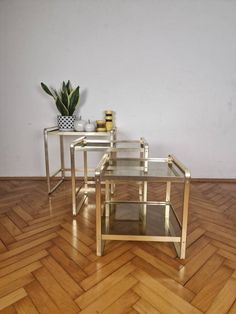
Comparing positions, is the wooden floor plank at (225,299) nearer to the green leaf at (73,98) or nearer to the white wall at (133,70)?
the white wall at (133,70)

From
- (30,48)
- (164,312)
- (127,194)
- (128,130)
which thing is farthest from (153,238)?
(30,48)

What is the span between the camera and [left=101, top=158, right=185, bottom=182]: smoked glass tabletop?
0.88 metres

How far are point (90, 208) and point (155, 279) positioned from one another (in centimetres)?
70

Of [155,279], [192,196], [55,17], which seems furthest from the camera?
[55,17]

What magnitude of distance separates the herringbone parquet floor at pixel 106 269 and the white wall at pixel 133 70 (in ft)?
2.63

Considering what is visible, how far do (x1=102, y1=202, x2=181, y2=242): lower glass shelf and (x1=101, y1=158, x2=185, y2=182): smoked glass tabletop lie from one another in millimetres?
225

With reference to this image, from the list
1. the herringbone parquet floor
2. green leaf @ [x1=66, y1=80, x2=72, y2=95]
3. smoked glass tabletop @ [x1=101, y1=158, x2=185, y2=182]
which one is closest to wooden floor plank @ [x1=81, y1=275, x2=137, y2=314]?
the herringbone parquet floor

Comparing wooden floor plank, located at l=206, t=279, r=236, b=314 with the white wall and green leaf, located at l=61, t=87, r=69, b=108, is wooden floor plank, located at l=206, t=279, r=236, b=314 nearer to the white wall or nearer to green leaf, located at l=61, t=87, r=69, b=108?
the white wall

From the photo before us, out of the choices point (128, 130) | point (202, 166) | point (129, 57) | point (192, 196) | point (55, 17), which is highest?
point (55, 17)

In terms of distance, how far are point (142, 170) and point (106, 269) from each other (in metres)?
0.45

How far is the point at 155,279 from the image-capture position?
31.9 inches

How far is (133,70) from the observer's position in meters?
1.86

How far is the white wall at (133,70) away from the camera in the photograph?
1.79 m

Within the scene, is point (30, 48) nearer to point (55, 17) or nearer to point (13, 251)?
point (55, 17)
